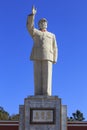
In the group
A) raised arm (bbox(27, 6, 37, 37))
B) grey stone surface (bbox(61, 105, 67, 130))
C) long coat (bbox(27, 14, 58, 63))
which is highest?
raised arm (bbox(27, 6, 37, 37))

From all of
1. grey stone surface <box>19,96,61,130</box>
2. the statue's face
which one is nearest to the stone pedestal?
grey stone surface <box>19,96,61,130</box>

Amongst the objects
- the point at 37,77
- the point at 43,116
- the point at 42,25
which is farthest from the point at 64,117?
the point at 42,25

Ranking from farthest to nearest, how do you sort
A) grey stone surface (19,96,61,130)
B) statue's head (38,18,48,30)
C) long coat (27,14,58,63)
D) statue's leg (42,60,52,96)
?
statue's head (38,18,48,30)
long coat (27,14,58,63)
statue's leg (42,60,52,96)
grey stone surface (19,96,61,130)

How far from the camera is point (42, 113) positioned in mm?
14836

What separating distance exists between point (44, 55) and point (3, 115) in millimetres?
25166

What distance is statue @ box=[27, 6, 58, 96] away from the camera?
1523 centimetres

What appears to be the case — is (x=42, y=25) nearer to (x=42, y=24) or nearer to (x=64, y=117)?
(x=42, y=24)

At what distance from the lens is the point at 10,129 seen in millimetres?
20562

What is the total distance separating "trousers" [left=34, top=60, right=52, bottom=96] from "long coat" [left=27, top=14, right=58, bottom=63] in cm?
21

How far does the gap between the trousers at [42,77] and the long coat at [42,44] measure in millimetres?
209

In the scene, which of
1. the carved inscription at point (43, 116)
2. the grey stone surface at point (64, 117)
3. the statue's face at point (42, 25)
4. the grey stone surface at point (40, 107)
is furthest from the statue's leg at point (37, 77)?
the statue's face at point (42, 25)

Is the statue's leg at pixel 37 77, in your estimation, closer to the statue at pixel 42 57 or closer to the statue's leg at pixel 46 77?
the statue at pixel 42 57

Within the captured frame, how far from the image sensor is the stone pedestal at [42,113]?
48.5ft

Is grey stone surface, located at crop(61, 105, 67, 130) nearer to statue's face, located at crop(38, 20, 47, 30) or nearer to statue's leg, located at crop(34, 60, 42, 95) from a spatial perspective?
statue's leg, located at crop(34, 60, 42, 95)
